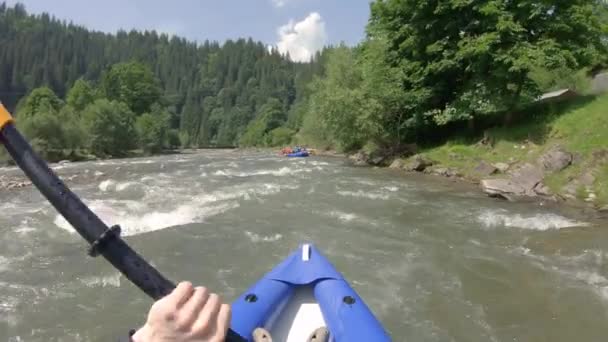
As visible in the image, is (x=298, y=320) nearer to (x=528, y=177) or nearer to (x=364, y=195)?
(x=364, y=195)

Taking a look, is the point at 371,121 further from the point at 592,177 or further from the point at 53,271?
the point at 53,271

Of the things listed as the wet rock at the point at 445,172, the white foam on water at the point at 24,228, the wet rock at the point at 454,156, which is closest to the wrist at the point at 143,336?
the white foam on water at the point at 24,228

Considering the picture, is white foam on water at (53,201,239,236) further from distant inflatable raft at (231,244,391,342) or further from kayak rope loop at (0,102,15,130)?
kayak rope loop at (0,102,15,130)

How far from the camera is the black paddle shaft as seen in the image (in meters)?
1.19

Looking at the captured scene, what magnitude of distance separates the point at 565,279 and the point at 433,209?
5.01 metres

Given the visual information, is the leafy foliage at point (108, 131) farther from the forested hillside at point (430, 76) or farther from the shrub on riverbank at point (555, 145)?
the shrub on riverbank at point (555, 145)

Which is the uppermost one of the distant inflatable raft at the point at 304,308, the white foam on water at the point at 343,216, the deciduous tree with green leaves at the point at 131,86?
the deciduous tree with green leaves at the point at 131,86

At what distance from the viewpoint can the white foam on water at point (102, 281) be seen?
6.86m

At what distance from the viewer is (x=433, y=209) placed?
11664 millimetres

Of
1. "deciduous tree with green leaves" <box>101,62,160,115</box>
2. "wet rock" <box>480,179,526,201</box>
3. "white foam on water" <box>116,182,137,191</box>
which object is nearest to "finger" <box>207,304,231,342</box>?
"wet rock" <box>480,179,526,201</box>

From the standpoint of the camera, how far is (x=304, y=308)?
4.71 metres

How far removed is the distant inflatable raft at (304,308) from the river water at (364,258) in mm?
1239

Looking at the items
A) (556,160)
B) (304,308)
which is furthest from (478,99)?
(304,308)

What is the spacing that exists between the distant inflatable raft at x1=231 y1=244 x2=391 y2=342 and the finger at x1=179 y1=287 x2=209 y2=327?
2625mm
